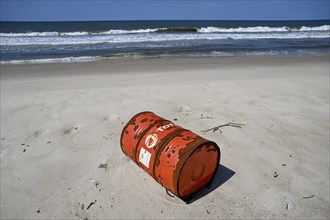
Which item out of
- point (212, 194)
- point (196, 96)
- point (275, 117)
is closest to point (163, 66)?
point (196, 96)

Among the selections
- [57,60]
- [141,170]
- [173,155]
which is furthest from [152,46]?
[173,155]

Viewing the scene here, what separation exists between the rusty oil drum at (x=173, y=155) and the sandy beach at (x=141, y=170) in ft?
0.64

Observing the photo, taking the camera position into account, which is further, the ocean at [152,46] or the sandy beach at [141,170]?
the ocean at [152,46]

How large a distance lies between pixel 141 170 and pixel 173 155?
2.21 feet

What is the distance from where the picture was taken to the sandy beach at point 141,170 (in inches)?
86.2

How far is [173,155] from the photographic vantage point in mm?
2057

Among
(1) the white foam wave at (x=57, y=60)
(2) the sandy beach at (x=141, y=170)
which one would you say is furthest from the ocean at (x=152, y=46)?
(2) the sandy beach at (x=141, y=170)

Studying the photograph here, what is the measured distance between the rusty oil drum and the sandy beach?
20cm

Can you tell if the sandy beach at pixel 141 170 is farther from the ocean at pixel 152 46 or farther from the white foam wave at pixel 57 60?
the ocean at pixel 152 46

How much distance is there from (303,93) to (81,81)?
4477mm

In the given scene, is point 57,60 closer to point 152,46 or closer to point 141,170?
point 152,46

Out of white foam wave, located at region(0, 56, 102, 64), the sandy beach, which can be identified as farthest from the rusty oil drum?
white foam wave, located at region(0, 56, 102, 64)

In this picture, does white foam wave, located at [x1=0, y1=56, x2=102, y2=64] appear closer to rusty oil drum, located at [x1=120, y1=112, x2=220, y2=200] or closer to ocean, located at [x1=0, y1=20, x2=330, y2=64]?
ocean, located at [x1=0, y1=20, x2=330, y2=64]

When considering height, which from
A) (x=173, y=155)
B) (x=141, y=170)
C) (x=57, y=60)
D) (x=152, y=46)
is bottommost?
(x=141, y=170)
